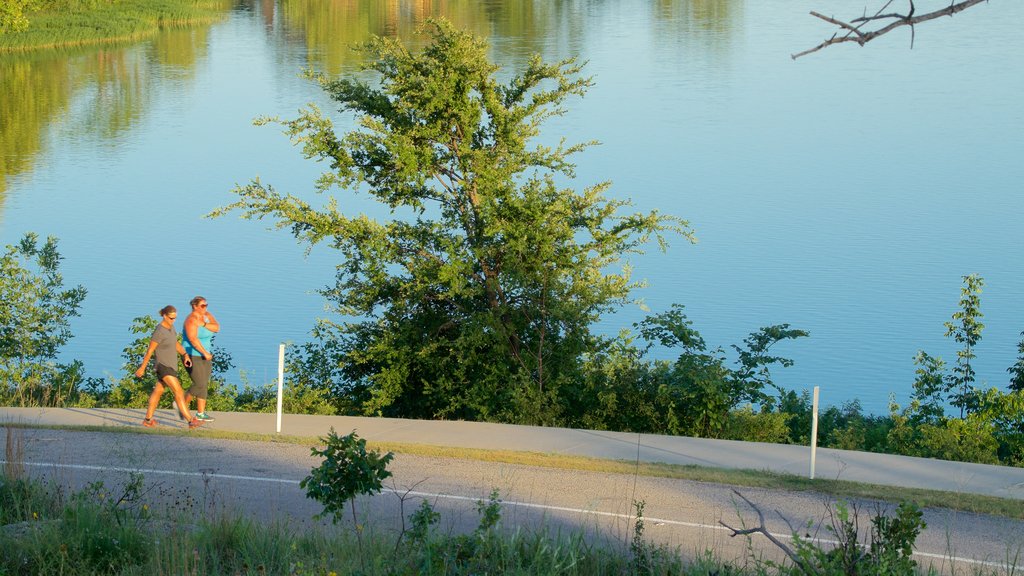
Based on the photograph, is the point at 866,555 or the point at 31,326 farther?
the point at 31,326

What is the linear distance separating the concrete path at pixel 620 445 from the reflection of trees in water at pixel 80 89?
22601mm

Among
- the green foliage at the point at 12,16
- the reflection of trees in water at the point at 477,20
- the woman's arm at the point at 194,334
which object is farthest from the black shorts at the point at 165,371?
the green foliage at the point at 12,16

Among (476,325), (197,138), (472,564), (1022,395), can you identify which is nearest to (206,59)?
(197,138)

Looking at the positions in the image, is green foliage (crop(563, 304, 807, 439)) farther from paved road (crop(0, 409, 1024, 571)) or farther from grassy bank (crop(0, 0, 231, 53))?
grassy bank (crop(0, 0, 231, 53))

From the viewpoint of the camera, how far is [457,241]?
1838 cm

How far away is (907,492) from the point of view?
1158cm

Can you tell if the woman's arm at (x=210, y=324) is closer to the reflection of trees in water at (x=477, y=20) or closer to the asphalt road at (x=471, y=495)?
the asphalt road at (x=471, y=495)

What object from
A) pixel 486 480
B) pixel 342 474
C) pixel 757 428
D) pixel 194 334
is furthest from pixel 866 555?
pixel 194 334

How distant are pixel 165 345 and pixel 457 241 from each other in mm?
5398

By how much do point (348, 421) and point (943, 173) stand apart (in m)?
25.8

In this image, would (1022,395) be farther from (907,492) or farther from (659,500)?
(659,500)

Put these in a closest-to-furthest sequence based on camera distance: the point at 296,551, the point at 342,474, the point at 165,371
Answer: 1. the point at 342,474
2. the point at 296,551
3. the point at 165,371

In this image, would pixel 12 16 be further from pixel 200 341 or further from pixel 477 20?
pixel 200 341

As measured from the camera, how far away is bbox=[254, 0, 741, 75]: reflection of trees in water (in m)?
53.8
